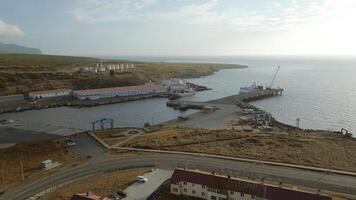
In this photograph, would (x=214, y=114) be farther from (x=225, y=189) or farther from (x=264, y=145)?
(x=225, y=189)

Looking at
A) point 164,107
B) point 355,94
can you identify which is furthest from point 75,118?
point 355,94

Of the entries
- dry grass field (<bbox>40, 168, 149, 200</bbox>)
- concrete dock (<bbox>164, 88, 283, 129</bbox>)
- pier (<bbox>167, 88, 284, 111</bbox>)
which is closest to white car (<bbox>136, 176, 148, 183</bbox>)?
dry grass field (<bbox>40, 168, 149, 200</bbox>)

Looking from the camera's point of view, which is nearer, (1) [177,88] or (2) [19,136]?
(2) [19,136]

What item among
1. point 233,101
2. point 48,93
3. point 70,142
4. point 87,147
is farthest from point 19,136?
point 233,101

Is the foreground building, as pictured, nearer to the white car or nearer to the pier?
the white car

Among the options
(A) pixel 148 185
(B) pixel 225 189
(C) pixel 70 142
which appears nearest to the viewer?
(B) pixel 225 189

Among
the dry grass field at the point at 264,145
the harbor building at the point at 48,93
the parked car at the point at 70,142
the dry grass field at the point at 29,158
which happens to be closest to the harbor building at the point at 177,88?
the harbor building at the point at 48,93
